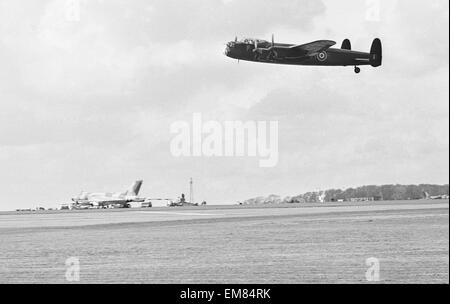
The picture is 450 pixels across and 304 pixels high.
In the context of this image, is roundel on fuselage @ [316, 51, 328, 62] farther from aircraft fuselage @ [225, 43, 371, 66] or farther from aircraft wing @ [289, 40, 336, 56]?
aircraft wing @ [289, 40, 336, 56]

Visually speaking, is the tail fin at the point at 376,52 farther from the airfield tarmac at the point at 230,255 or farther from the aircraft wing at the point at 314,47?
the airfield tarmac at the point at 230,255

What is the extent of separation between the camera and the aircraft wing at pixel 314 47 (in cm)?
7206

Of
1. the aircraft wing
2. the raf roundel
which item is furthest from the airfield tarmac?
the aircraft wing

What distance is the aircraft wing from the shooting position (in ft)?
236

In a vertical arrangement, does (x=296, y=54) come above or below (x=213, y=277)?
above

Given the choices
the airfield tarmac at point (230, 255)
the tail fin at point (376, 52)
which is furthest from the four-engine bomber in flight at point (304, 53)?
the airfield tarmac at point (230, 255)

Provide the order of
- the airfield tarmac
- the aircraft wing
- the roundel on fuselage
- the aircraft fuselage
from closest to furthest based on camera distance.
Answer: the airfield tarmac < the aircraft wing < the aircraft fuselage < the roundel on fuselage

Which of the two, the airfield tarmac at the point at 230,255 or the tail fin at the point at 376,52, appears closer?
the airfield tarmac at the point at 230,255

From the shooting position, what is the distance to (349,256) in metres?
77.1
